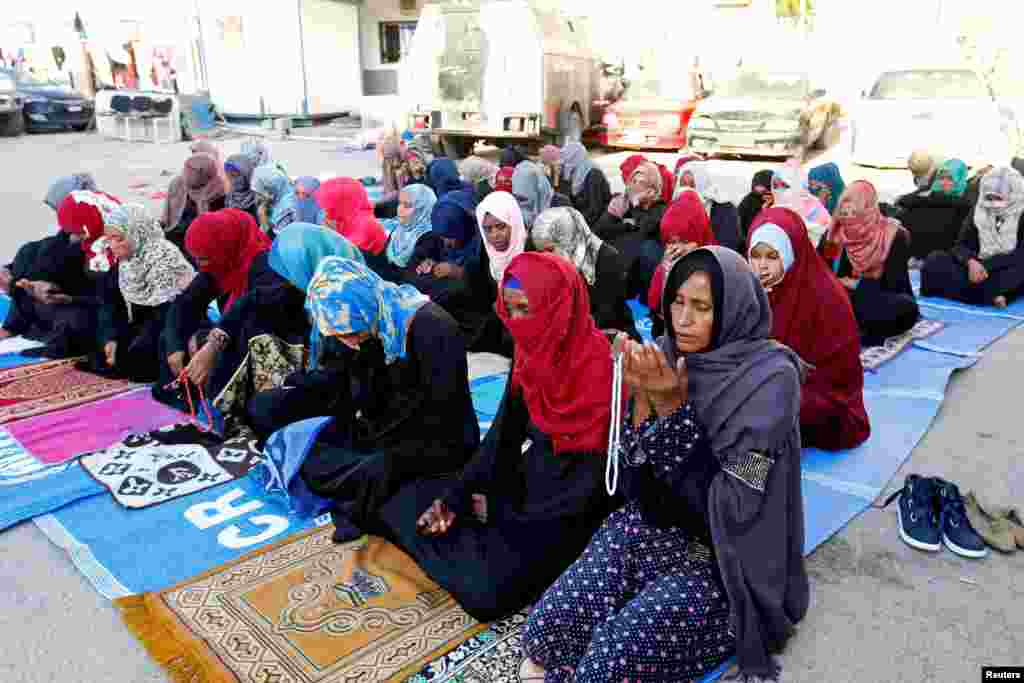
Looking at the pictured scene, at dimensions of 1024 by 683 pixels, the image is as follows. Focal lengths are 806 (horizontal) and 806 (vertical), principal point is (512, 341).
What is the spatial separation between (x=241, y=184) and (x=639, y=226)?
330 centimetres

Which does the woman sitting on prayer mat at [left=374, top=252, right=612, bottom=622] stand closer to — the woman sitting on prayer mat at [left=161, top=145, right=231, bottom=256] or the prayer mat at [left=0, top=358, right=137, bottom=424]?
the prayer mat at [left=0, top=358, right=137, bottom=424]

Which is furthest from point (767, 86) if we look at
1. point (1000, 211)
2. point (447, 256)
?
point (447, 256)

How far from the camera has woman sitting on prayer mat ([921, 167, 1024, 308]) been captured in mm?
5445

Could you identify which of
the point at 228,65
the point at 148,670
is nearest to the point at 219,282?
the point at 148,670

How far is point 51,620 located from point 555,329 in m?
1.75

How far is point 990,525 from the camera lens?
8.98ft

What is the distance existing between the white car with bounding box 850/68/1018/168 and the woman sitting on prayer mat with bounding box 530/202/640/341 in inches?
286

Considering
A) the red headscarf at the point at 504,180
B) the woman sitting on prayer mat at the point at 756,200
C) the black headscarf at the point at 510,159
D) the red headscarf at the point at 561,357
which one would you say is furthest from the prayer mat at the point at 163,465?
the black headscarf at the point at 510,159

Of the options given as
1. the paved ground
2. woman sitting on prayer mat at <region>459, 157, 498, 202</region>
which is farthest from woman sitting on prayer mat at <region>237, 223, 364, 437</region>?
woman sitting on prayer mat at <region>459, 157, 498, 202</region>

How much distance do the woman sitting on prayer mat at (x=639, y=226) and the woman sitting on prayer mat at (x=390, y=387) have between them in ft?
10.1

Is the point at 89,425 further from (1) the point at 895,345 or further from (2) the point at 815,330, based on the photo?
(1) the point at 895,345

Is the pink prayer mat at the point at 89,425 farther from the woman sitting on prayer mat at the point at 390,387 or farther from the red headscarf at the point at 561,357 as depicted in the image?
the red headscarf at the point at 561,357

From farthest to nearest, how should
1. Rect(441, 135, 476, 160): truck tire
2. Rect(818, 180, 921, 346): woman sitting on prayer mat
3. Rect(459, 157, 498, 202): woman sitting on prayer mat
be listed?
1. Rect(441, 135, 476, 160): truck tire
2. Rect(459, 157, 498, 202): woman sitting on prayer mat
3. Rect(818, 180, 921, 346): woman sitting on prayer mat

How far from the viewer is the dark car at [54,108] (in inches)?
717
